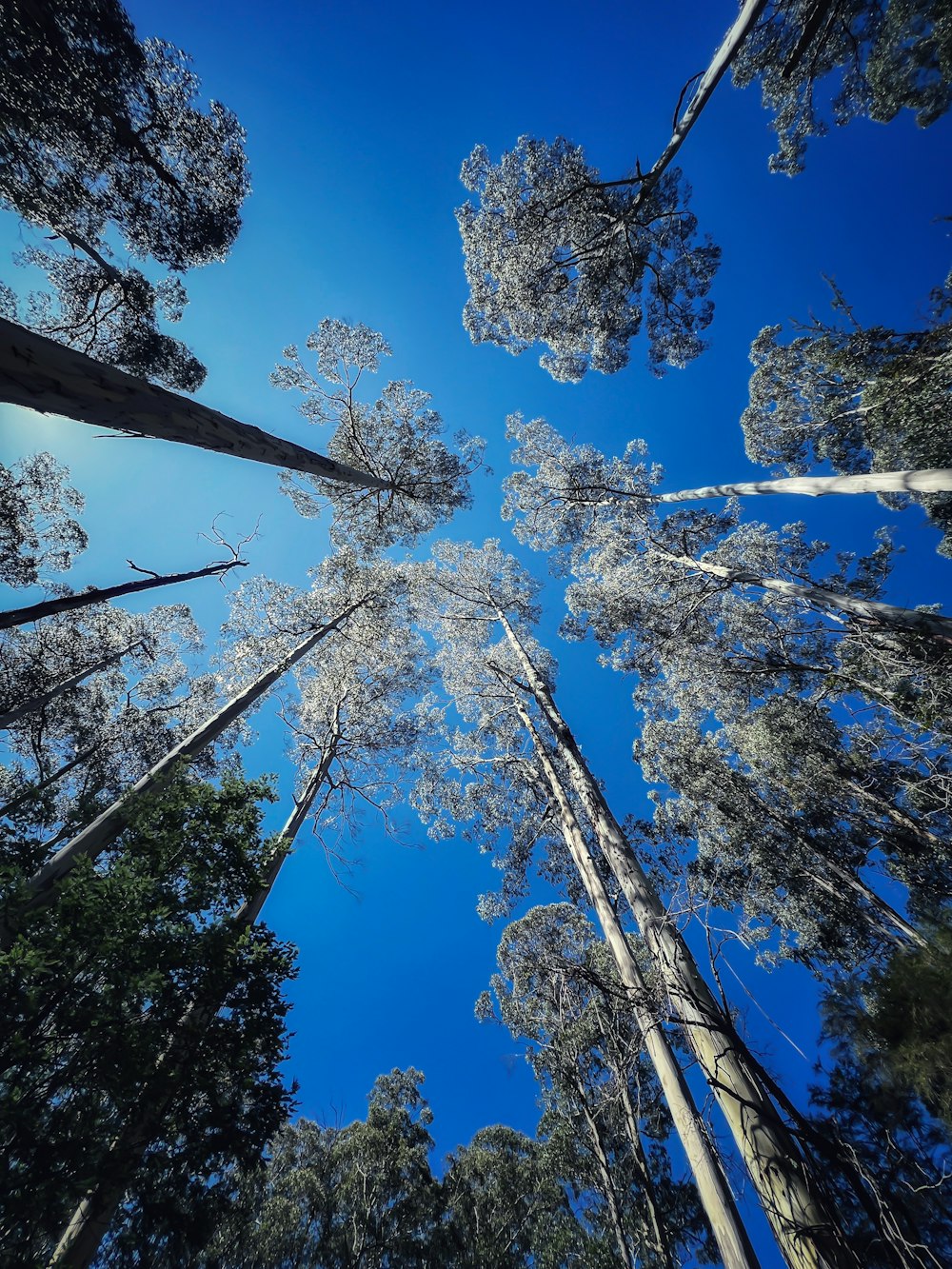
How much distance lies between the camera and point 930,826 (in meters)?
10.1

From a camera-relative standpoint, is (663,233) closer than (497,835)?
Yes

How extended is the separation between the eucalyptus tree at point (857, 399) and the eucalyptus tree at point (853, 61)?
251cm

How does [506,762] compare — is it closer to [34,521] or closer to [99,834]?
[99,834]

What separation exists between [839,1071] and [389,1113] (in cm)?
1072

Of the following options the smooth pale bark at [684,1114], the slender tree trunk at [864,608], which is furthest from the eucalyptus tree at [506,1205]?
the slender tree trunk at [864,608]

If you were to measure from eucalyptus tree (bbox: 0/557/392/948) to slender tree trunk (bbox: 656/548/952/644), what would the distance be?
839 cm

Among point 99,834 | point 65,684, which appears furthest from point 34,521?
point 99,834

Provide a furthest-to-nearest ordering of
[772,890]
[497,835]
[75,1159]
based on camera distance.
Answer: [772,890] → [497,835] → [75,1159]

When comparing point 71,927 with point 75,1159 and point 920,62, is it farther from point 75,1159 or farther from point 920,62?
point 920,62

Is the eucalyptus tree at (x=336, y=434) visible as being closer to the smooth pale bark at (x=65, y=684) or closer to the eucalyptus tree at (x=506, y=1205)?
the smooth pale bark at (x=65, y=684)

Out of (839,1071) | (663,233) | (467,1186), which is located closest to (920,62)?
(663,233)

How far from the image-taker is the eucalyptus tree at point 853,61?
6520 mm

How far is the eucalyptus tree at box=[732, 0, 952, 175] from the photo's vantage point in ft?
21.4

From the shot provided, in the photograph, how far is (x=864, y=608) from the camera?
20.4ft
